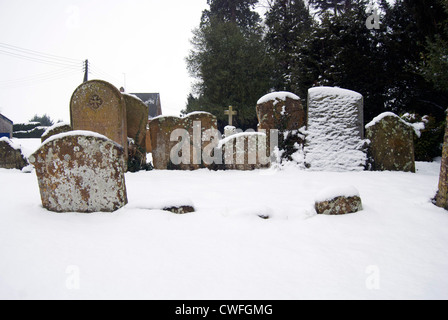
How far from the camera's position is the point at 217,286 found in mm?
1486

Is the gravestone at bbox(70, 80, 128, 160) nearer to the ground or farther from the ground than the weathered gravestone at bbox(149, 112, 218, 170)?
farther from the ground

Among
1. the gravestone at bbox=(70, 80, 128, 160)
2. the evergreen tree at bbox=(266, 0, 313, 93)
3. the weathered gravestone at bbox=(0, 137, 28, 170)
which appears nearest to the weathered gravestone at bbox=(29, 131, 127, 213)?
the gravestone at bbox=(70, 80, 128, 160)

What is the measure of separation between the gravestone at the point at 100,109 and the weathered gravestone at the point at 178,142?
0.77m

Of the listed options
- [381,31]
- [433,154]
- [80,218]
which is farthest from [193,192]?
[381,31]

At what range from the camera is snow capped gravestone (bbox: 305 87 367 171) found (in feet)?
16.2

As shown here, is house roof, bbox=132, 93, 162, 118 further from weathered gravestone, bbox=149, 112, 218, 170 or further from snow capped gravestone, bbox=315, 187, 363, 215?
snow capped gravestone, bbox=315, 187, 363, 215

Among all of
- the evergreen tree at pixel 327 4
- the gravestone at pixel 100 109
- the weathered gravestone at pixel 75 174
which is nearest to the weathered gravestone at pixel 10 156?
the gravestone at pixel 100 109

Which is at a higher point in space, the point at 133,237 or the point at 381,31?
the point at 381,31

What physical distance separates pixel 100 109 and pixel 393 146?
5.50 metres

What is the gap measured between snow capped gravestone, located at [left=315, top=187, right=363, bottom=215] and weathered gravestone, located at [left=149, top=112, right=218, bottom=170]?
3.39 m

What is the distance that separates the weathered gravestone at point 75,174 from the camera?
2.53 metres

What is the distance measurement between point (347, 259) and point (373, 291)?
336mm

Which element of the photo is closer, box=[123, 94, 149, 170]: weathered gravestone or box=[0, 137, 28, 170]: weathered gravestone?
box=[123, 94, 149, 170]: weathered gravestone

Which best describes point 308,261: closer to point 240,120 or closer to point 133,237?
point 133,237
